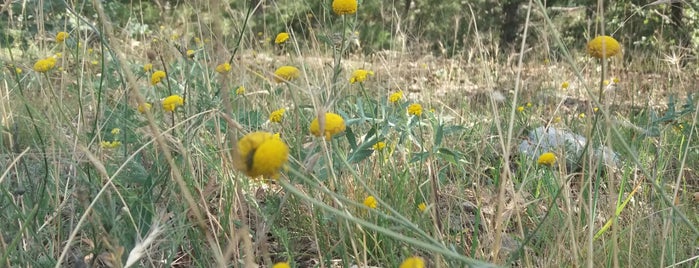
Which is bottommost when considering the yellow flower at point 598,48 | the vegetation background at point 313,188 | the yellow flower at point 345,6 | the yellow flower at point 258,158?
the vegetation background at point 313,188

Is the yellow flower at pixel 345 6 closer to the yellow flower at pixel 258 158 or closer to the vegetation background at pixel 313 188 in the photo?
the vegetation background at pixel 313 188

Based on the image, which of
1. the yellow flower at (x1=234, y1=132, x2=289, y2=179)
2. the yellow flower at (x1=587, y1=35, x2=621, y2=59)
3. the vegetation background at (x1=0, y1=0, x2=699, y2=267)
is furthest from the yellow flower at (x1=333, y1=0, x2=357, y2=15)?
the yellow flower at (x1=234, y1=132, x2=289, y2=179)

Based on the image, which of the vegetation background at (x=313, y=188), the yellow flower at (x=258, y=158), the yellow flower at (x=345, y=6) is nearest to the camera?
the yellow flower at (x=258, y=158)

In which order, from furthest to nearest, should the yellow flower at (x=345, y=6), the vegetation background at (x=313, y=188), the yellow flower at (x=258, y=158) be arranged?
the yellow flower at (x=345, y=6)
the vegetation background at (x=313, y=188)
the yellow flower at (x=258, y=158)

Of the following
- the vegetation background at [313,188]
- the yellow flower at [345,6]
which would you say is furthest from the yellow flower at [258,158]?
the yellow flower at [345,6]

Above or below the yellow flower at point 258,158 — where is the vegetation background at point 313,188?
below

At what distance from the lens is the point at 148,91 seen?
2.47 meters

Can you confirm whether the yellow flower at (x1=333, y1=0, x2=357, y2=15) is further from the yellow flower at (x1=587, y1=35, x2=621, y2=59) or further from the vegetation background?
the yellow flower at (x1=587, y1=35, x2=621, y2=59)

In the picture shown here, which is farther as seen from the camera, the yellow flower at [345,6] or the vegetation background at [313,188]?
the yellow flower at [345,6]

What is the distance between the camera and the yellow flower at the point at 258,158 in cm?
53

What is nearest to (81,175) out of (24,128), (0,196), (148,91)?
(0,196)

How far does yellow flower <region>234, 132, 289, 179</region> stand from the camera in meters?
0.53

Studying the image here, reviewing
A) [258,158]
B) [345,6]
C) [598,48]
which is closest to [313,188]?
[345,6]

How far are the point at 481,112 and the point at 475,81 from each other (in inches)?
49.9
